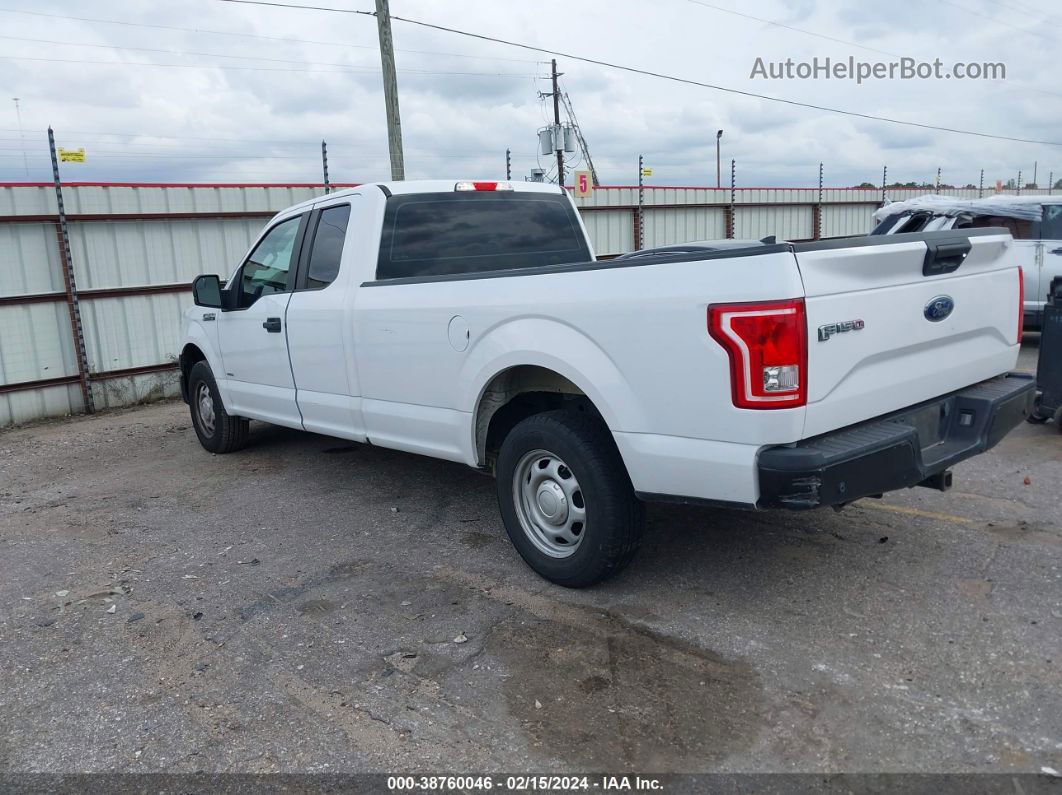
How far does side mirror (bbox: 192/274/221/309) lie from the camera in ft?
21.6

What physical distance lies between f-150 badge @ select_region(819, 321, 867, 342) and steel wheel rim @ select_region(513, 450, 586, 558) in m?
1.29

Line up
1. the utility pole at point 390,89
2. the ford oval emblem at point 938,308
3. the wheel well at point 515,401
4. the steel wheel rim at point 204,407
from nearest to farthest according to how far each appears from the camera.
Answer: the ford oval emblem at point 938,308 < the wheel well at point 515,401 < the steel wheel rim at point 204,407 < the utility pole at point 390,89

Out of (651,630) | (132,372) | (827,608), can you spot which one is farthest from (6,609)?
(132,372)

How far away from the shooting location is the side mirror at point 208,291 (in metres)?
6.59

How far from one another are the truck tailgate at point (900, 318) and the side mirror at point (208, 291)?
15.7 feet

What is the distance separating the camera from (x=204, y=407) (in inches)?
299

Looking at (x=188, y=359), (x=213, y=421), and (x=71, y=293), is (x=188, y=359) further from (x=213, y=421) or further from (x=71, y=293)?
(x=71, y=293)

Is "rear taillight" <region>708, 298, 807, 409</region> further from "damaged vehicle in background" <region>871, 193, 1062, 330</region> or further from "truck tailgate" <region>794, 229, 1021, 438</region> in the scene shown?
"damaged vehicle in background" <region>871, 193, 1062, 330</region>

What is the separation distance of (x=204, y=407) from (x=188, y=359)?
477 mm

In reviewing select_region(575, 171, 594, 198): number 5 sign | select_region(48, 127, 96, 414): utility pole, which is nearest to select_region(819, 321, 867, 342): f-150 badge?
select_region(48, 127, 96, 414): utility pole

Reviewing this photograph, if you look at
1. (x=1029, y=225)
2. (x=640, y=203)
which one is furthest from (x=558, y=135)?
(x=1029, y=225)

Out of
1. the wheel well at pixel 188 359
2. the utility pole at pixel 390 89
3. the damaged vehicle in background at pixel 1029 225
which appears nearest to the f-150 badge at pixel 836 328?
the wheel well at pixel 188 359

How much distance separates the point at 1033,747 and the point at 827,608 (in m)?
1.13

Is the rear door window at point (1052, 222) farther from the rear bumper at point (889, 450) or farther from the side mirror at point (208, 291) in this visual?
the side mirror at point (208, 291)
